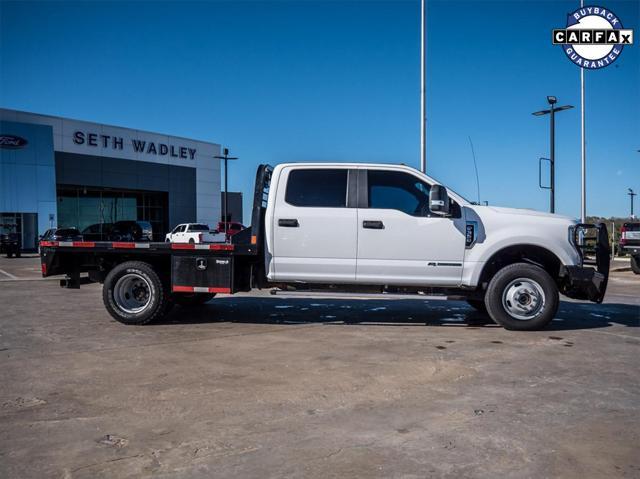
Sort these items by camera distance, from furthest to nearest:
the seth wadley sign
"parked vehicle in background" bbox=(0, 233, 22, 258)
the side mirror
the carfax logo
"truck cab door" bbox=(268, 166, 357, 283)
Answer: the seth wadley sign < "parked vehicle in background" bbox=(0, 233, 22, 258) < the carfax logo < "truck cab door" bbox=(268, 166, 357, 283) < the side mirror

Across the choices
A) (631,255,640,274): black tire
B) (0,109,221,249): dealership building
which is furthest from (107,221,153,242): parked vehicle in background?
(631,255,640,274): black tire

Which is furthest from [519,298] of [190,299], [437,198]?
[190,299]

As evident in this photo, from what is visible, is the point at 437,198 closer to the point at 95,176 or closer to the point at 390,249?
the point at 390,249

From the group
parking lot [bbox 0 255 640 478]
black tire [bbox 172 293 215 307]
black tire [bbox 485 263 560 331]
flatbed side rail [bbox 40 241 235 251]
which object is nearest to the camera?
parking lot [bbox 0 255 640 478]

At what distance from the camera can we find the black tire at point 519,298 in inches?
278

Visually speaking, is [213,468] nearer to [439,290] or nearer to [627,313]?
[439,290]

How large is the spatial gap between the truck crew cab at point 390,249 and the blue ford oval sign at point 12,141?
35223 mm

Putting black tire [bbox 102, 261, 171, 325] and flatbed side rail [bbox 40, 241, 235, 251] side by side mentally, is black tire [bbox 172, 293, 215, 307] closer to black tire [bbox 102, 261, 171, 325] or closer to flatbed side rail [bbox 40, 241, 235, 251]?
black tire [bbox 102, 261, 171, 325]

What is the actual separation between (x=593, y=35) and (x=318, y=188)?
505 inches

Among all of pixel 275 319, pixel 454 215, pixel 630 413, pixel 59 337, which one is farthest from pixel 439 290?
pixel 59 337

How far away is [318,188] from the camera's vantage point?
24.2 ft

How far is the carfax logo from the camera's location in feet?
50.3

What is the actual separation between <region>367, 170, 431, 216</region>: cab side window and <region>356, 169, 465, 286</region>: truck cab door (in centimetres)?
2

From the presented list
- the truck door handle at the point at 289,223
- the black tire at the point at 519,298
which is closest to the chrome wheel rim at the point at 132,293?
the truck door handle at the point at 289,223
